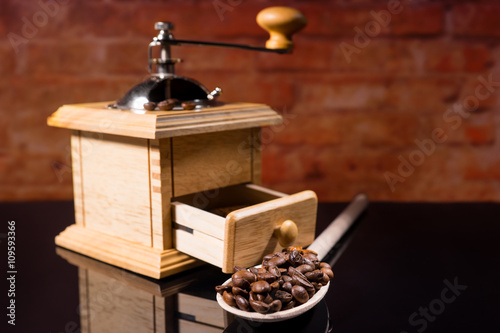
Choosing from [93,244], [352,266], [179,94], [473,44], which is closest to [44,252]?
[93,244]

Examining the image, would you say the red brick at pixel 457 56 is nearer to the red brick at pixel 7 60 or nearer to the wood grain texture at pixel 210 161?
the wood grain texture at pixel 210 161

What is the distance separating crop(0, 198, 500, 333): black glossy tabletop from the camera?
602 mm

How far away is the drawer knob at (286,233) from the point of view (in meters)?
0.72

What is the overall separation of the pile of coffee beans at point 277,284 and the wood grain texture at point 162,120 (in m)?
0.21

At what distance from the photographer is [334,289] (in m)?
0.71

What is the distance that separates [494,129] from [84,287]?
1.10 m

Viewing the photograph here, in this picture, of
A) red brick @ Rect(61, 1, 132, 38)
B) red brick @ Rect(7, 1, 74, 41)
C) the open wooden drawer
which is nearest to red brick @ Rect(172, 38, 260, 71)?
red brick @ Rect(61, 1, 132, 38)

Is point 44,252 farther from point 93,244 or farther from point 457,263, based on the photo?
point 457,263

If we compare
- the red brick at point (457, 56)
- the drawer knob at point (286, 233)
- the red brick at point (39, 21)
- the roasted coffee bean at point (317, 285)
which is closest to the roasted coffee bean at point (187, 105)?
the drawer knob at point (286, 233)

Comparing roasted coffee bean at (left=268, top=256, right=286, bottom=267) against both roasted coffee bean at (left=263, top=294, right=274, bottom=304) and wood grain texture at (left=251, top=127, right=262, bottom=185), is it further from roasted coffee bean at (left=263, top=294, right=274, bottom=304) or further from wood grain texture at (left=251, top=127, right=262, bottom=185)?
wood grain texture at (left=251, top=127, right=262, bottom=185)

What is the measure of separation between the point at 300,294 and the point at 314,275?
0.16 feet

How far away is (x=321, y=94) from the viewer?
1350 millimetres

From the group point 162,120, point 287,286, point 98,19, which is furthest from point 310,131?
point 287,286

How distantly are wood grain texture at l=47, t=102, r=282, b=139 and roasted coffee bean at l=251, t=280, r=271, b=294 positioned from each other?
0.24 meters
